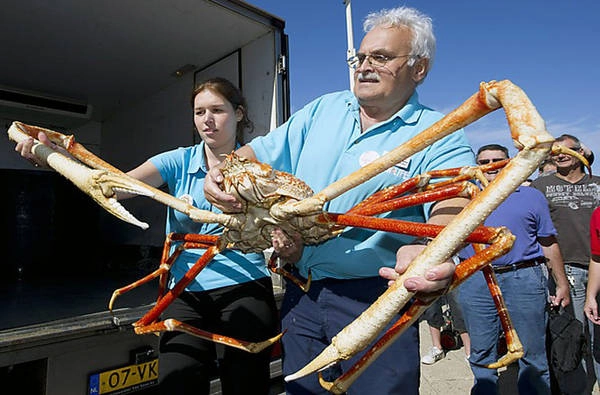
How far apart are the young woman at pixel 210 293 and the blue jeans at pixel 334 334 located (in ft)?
0.40

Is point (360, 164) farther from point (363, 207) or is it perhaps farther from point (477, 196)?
point (477, 196)

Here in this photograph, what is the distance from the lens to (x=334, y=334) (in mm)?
1503

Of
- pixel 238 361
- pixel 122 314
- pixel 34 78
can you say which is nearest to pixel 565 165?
pixel 238 361

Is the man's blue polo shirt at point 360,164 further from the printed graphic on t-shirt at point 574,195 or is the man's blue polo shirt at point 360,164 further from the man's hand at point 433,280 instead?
the printed graphic on t-shirt at point 574,195

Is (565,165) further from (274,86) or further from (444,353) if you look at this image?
(274,86)

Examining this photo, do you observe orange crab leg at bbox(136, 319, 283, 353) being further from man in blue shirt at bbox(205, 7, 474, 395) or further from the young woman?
man in blue shirt at bbox(205, 7, 474, 395)

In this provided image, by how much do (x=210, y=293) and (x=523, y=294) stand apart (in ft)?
7.44

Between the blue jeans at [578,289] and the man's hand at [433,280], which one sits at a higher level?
the man's hand at [433,280]

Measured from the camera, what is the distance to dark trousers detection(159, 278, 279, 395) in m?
1.53

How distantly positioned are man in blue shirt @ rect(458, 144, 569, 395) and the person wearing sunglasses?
38 cm

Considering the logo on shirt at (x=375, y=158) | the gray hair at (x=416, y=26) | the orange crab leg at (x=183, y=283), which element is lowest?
the orange crab leg at (x=183, y=283)

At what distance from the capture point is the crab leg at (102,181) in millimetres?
1250

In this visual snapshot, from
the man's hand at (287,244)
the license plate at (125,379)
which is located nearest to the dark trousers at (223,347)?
the man's hand at (287,244)

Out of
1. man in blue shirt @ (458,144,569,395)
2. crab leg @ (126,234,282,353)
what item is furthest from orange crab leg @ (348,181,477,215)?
man in blue shirt @ (458,144,569,395)
